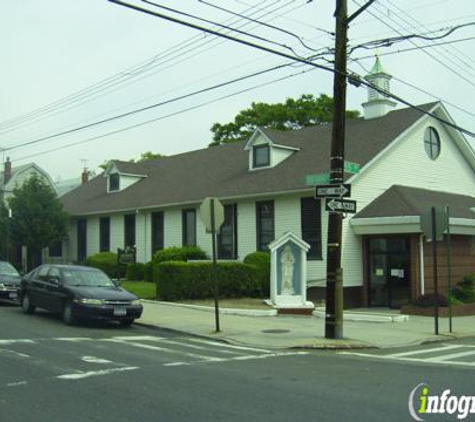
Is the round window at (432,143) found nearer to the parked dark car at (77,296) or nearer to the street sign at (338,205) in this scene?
the street sign at (338,205)

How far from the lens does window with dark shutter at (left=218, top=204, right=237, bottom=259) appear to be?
90.5ft

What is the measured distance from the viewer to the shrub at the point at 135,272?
1225 inches

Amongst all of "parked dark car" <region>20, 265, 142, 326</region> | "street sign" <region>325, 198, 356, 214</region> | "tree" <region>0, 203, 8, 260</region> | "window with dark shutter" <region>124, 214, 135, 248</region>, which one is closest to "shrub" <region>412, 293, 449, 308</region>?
"street sign" <region>325, 198, 356, 214</region>

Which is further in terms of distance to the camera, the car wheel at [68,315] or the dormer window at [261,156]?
the dormer window at [261,156]

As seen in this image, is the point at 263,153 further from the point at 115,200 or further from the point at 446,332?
the point at 446,332

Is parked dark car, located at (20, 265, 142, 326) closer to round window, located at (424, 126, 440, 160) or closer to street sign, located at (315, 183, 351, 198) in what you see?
street sign, located at (315, 183, 351, 198)

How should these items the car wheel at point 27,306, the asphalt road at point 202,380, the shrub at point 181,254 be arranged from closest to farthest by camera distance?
the asphalt road at point 202,380 < the car wheel at point 27,306 < the shrub at point 181,254

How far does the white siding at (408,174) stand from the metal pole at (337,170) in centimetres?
908

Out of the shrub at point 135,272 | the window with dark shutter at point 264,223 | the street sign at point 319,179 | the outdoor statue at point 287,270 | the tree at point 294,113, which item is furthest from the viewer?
the tree at point 294,113

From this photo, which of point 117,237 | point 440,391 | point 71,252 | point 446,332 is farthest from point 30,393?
point 71,252

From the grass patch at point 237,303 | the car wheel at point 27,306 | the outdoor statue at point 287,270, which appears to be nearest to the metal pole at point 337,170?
the grass patch at point 237,303

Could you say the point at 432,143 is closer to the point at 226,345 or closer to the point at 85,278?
the point at 85,278

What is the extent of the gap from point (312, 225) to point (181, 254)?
6.36m

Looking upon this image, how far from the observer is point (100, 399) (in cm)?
792
